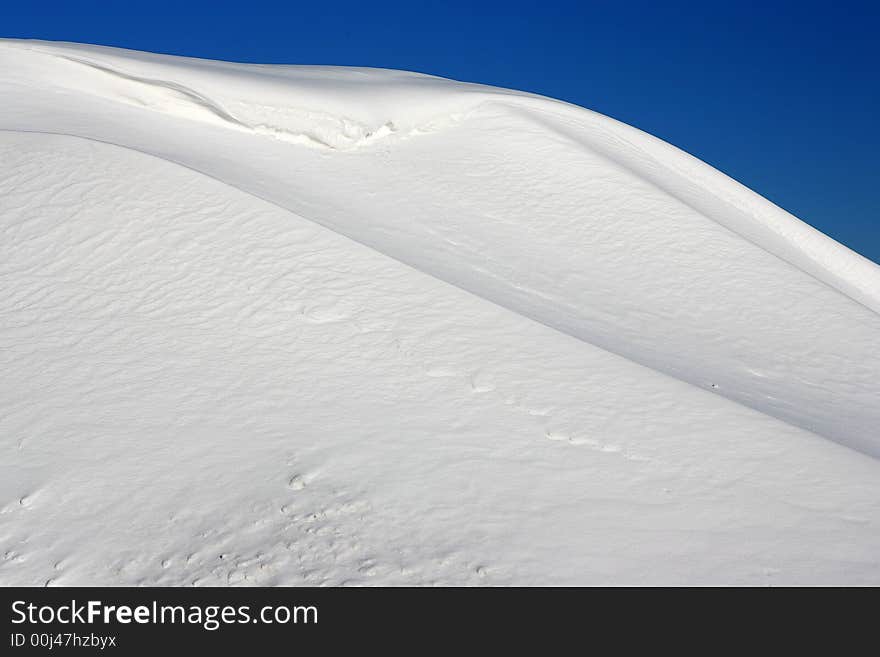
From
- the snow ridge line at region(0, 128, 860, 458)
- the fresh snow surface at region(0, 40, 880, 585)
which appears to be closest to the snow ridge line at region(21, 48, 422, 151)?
the fresh snow surface at region(0, 40, 880, 585)

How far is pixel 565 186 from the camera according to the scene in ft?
33.8

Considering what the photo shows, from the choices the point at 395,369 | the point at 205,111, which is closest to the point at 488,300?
the point at 395,369

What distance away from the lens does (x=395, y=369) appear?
620 cm

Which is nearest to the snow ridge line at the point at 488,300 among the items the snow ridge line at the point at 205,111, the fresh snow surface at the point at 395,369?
the fresh snow surface at the point at 395,369

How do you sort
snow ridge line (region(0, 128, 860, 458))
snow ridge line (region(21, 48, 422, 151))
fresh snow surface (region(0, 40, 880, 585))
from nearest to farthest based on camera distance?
1. fresh snow surface (region(0, 40, 880, 585))
2. snow ridge line (region(0, 128, 860, 458))
3. snow ridge line (region(21, 48, 422, 151))

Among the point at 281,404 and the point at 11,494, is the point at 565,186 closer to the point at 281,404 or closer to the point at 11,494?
the point at 281,404

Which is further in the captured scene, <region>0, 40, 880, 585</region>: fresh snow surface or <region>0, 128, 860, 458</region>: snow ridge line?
<region>0, 128, 860, 458</region>: snow ridge line

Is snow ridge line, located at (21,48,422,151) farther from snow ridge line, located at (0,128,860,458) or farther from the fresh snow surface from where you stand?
snow ridge line, located at (0,128,860,458)

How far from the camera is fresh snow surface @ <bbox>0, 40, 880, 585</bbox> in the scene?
15.7 ft

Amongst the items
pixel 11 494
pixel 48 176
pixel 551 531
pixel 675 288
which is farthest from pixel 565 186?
pixel 11 494

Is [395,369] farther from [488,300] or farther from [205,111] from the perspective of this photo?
[205,111]

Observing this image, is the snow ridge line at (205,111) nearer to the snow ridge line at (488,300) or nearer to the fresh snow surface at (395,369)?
the fresh snow surface at (395,369)
